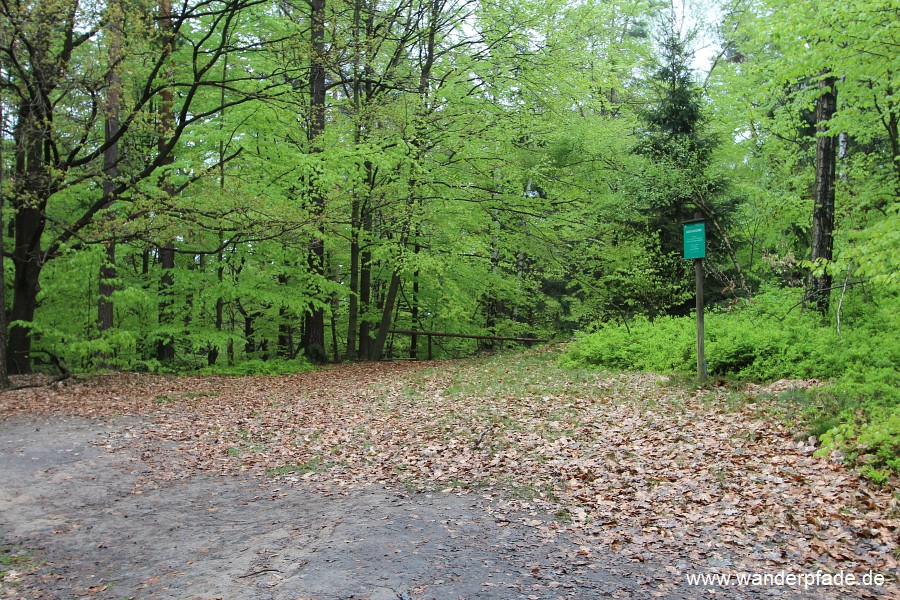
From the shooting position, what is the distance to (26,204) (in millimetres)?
11242

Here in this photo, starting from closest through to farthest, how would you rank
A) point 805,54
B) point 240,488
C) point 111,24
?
point 240,488 < point 805,54 < point 111,24

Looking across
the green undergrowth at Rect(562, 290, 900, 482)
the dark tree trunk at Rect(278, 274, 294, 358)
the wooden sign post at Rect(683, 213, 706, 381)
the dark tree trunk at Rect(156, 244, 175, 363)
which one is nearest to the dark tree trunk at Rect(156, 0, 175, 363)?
the dark tree trunk at Rect(156, 244, 175, 363)

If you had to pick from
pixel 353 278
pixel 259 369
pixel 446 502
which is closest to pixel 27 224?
pixel 259 369

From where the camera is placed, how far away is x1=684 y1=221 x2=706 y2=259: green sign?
8.95 meters

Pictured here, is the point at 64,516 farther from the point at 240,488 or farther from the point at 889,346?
the point at 889,346

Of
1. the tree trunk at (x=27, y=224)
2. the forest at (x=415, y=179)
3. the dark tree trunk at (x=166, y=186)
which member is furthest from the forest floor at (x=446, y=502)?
the dark tree trunk at (x=166, y=186)

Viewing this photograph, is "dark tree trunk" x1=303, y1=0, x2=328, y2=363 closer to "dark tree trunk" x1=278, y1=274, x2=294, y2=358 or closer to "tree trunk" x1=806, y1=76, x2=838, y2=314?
"dark tree trunk" x1=278, y1=274, x2=294, y2=358

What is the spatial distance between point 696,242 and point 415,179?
8639 millimetres

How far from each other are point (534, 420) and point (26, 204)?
Answer: 1025 cm

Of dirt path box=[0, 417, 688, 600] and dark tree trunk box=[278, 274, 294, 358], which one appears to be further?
dark tree trunk box=[278, 274, 294, 358]

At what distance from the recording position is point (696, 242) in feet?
29.5

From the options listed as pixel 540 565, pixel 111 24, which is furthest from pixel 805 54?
pixel 111 24

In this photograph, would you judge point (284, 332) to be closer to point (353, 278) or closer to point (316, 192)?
point (353, 278)

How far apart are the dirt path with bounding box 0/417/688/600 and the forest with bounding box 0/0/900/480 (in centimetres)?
479
